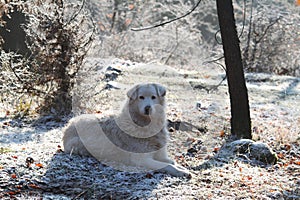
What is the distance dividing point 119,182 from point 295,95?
991 centimetres

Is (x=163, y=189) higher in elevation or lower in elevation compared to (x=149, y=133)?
lower

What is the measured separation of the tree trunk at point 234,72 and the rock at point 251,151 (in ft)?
2.32

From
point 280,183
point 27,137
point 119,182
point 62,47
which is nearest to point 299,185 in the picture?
point 280,183

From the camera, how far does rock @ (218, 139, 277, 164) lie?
7527 millimetres

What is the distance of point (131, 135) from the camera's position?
21.6 feet

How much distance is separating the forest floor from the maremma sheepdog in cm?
21

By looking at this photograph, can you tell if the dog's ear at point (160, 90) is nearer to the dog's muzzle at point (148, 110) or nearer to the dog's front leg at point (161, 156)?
the dog's muzzle at point (148, 110)

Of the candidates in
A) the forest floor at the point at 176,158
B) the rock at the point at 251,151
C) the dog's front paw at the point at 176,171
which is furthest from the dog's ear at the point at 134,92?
the rock at the point at 251,151

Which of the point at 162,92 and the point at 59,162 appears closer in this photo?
the point at 59,162

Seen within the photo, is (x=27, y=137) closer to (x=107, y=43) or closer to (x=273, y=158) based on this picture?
(x=273, y=158)

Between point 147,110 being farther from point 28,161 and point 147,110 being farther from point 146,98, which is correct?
point 28,161

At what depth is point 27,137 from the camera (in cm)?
846

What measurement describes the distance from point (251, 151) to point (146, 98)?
216cm

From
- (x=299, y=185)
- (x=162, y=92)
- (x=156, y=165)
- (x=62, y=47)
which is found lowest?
(x=299, y=185)
